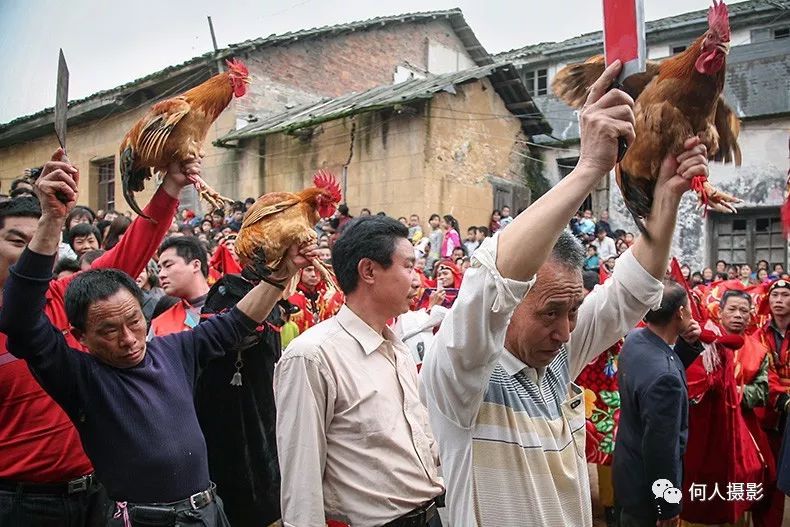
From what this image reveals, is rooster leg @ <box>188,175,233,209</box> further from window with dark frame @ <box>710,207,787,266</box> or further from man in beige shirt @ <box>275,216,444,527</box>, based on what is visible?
window with dark frame @ <box>710,207,787,266</box>

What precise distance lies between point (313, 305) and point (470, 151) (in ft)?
32.5

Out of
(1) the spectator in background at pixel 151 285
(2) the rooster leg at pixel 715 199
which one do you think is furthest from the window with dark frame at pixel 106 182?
(2) the rooster leg at pixel 715 199

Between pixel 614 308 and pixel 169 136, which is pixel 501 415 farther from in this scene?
pixel 169 136

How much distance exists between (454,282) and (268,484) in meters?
3.65

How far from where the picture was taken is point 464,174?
47.4 feet

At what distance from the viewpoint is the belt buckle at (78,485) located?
7.93 ft

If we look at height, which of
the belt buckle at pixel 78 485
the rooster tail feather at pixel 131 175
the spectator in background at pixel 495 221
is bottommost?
the belt buckle at pixel 78 485

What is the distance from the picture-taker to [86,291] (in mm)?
2248

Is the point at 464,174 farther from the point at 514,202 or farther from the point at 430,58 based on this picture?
the point at 430,58

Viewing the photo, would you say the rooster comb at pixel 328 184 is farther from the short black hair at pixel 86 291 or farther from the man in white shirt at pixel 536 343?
the man in white shirt at pixel 536 343

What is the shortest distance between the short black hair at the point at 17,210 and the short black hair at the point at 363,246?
1118mm

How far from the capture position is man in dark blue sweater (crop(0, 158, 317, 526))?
6.79ft

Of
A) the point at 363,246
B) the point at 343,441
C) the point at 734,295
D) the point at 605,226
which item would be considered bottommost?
the point at 343,441

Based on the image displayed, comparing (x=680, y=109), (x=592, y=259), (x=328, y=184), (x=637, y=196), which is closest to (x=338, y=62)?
(x=592, y=259)
